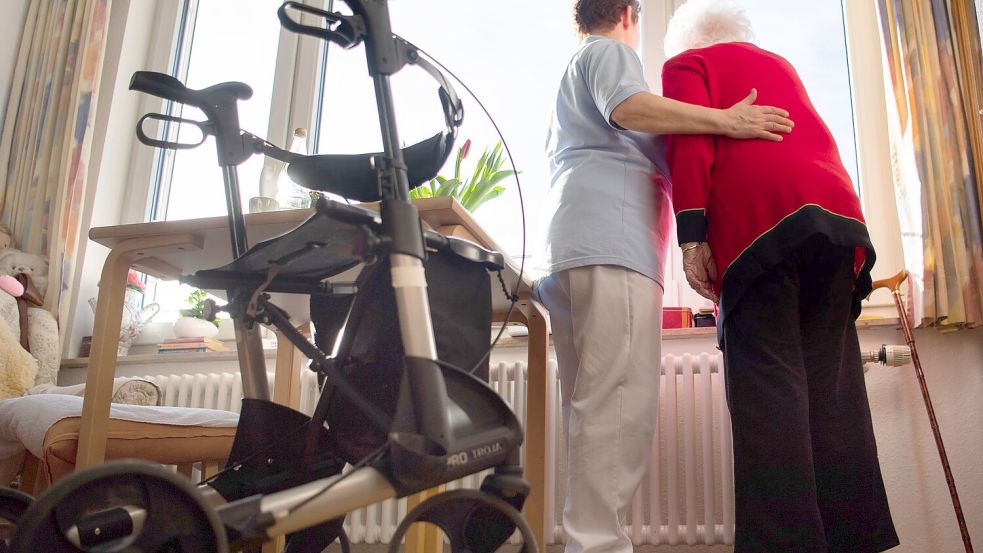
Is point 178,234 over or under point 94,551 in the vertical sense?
over

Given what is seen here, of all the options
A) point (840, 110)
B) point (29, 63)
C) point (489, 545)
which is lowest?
point (489, 545)

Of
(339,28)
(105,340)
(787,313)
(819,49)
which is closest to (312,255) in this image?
(339,28)

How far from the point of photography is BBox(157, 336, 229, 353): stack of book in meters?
2.76

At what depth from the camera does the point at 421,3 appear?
10.4 ft

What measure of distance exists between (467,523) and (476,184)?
1.74m

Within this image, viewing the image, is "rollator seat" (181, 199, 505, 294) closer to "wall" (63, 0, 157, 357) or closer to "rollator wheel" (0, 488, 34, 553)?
"rollator wheel" (0, 488, 34, 553)

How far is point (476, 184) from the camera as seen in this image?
8.60 ft

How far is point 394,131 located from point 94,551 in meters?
0.54

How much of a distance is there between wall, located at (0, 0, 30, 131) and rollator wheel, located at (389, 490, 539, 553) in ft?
9.64

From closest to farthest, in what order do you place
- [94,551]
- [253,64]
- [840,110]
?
[94,551]
[840,110]
[253,64]

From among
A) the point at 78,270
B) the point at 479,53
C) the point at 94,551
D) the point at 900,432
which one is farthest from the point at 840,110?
the point at 78,270

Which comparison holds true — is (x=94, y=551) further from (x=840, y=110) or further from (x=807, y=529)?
(x=840, y=110)

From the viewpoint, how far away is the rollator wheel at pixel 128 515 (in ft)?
2.41

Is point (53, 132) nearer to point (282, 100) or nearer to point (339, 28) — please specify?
point (282, 100)
